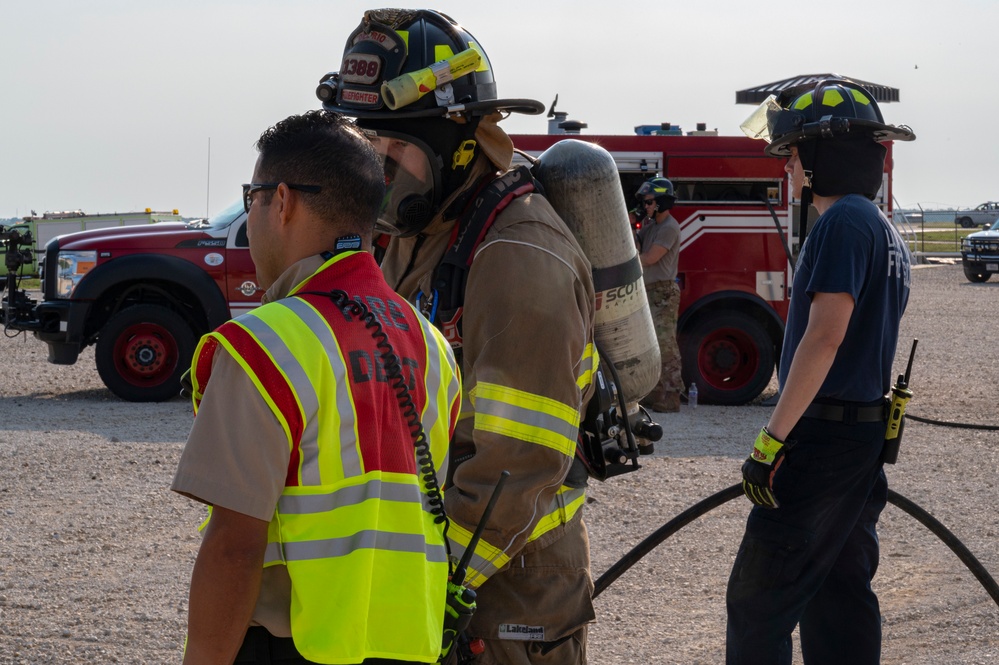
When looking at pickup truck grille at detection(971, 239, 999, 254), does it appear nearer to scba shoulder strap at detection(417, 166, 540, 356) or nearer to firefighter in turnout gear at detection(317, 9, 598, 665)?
firefighter in turnout gear at detection(317, 9, 598, 665)

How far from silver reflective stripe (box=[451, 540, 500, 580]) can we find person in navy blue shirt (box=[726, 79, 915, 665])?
1.31 meters

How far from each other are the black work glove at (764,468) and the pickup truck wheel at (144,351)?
8.29 metres

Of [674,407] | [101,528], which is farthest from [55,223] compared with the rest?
[101,528]

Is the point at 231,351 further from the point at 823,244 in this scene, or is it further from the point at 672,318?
the point at 672,318

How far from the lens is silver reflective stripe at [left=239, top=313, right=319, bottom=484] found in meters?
1.76

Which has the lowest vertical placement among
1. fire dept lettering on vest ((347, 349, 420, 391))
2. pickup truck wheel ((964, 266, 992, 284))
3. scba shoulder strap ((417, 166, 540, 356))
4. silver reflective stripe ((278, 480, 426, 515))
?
pickup truck wheel ((964, 266, 992, 284))

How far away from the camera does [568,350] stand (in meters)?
2.34

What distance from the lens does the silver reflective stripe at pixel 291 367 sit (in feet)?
5.76

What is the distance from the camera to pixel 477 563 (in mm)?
2340

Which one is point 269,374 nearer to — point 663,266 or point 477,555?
point 477,555

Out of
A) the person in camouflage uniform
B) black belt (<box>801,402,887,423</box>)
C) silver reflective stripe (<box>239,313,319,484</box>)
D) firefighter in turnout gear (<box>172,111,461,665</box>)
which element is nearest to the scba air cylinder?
firefighter in turnout gear (<box>172,111,461,665</box>)

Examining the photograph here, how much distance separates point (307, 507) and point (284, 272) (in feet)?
1.47

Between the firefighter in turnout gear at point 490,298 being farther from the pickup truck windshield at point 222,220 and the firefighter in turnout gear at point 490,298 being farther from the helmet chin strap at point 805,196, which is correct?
the pickup truck windshield at point 222,220

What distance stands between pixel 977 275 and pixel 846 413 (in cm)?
3058
